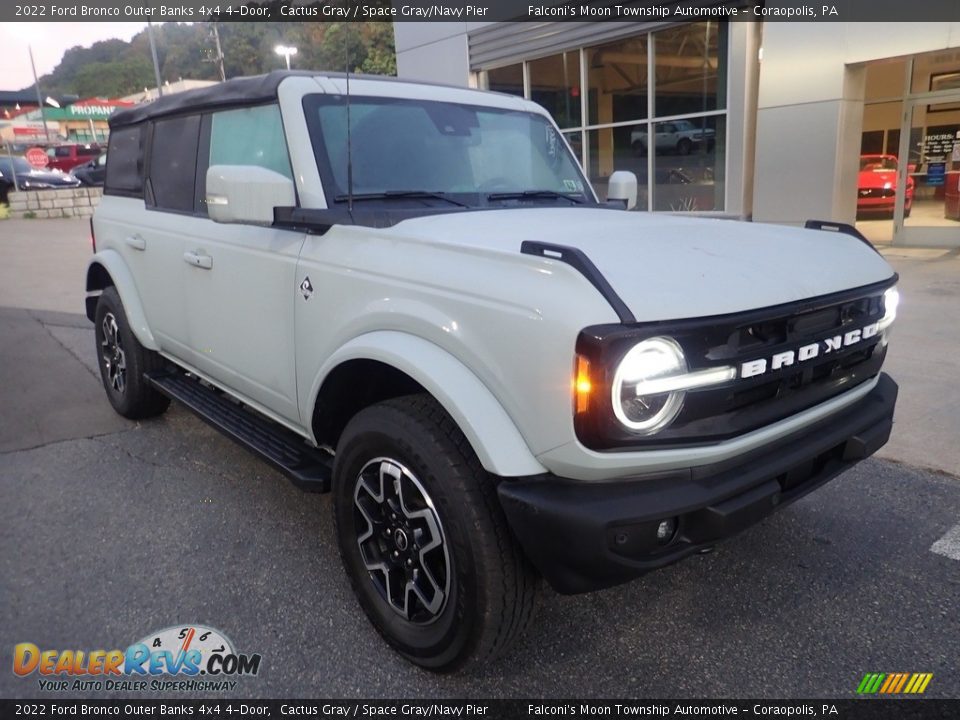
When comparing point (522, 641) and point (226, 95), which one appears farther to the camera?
point (226, 95)

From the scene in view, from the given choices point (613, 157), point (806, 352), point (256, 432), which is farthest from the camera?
point (613, 157)

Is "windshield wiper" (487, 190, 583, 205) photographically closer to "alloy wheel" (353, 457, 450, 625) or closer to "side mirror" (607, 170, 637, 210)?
"side mirror" (607, 170, 637, 210)

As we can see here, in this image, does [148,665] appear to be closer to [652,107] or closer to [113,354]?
[113,354]

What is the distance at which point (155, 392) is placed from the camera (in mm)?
4809

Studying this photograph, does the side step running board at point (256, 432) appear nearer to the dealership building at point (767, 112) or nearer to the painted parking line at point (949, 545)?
the painted parking line at point (949, 545)

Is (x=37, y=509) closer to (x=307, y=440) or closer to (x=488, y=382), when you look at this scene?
(x=307, y=440)

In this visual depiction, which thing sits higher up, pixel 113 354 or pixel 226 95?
pixel 226 95

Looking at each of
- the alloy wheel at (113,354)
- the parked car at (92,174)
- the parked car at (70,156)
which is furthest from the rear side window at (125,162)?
the parked car at (70,156)

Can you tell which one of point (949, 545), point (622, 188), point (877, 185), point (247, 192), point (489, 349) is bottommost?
point (949, 545)

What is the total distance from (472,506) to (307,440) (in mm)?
1269

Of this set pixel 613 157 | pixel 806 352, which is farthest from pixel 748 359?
pixel 613 157

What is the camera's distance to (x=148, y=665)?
255 centimetres

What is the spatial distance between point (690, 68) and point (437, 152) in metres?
10.7

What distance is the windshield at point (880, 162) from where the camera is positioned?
590 inches
